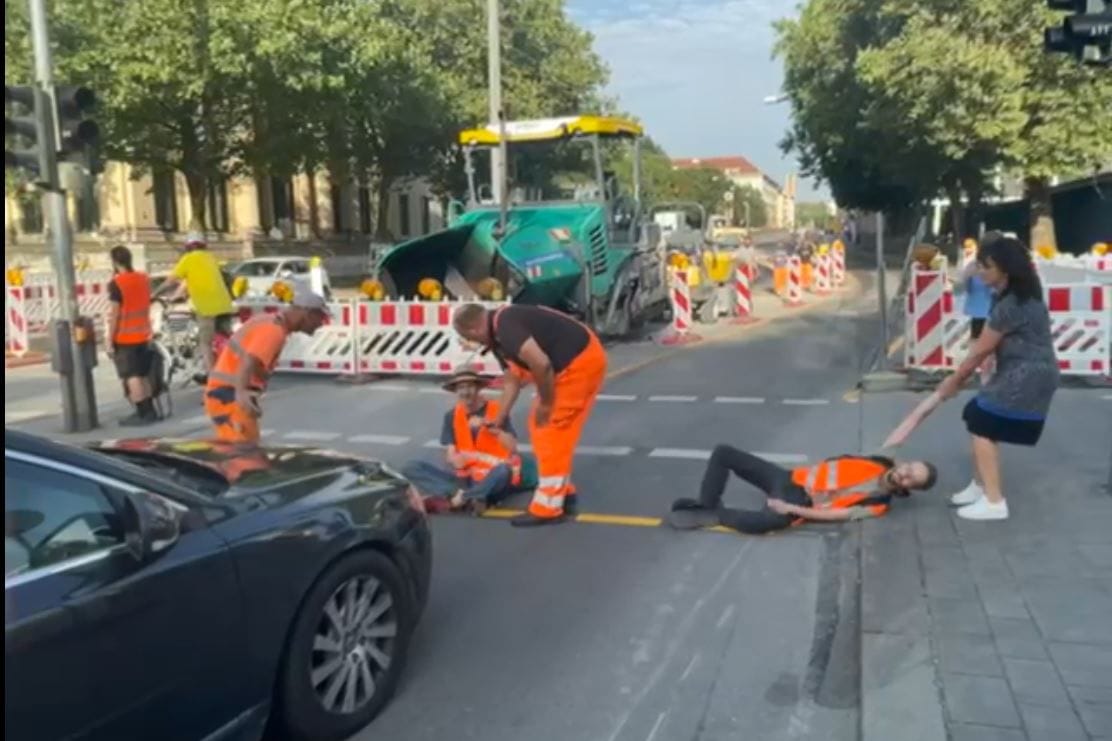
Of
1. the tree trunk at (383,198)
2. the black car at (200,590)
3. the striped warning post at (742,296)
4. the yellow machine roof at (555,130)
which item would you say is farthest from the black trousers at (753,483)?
the tree trunk at (383,198)

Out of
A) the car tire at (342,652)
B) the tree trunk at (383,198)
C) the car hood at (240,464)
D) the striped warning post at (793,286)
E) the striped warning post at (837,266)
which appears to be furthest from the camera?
the tree trunk at (383,198)

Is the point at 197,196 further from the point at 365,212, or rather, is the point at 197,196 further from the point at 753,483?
the point at 753,483

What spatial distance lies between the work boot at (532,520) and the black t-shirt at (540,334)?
0.96 meters

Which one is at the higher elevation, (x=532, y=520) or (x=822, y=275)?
(x=822, y=275)

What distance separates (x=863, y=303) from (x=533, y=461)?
1840 centimetres

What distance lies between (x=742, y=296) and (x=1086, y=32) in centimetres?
1248

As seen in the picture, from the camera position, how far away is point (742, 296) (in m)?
20.6

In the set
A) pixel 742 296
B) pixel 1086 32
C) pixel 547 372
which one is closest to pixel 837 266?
pixel 742 296

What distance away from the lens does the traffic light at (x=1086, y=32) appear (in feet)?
26.5

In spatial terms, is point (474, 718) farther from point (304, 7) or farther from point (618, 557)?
point (304, 7)

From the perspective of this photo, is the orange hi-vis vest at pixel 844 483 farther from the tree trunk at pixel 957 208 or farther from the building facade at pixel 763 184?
the building facade at pixel 763 184

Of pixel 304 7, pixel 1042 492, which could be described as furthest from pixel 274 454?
pixel 304 7

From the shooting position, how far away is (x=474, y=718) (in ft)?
13.7

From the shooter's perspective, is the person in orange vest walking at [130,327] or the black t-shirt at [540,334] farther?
the person in orange vest walking at [130,327]
